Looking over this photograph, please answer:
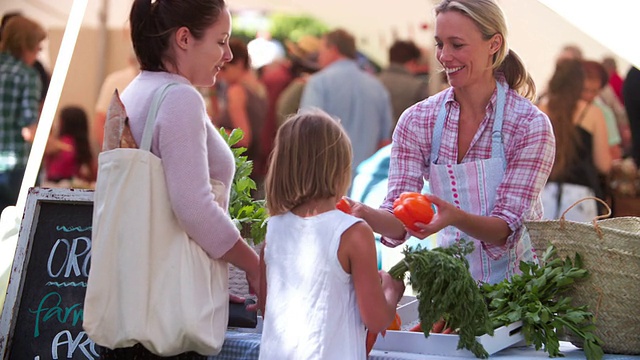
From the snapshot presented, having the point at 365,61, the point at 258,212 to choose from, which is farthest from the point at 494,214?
the point at 365,61

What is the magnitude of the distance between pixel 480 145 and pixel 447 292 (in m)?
0.75

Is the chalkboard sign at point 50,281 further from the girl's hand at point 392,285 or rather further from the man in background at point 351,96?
the man in background at point 351,96

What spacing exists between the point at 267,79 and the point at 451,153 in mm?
3913

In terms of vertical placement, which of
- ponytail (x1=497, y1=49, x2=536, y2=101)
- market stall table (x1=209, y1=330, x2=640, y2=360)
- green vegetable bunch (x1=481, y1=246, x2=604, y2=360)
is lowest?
market stall table (x1=209, y1=330, x2=640, y2=360)

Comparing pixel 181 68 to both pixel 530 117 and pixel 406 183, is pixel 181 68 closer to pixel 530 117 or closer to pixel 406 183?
pixel 406 183

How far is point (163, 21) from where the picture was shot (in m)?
2.21

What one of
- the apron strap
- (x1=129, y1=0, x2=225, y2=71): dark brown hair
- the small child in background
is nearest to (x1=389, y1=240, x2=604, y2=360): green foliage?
the apron strap

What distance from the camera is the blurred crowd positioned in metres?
5.74

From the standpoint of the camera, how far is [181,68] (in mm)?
2238

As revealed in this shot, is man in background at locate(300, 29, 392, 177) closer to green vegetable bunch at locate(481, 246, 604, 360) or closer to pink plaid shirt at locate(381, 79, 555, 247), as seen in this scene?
pink plaid shirt at locate(381, 79, 555, 247)

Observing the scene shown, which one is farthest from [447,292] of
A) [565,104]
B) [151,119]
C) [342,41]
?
[342,41]

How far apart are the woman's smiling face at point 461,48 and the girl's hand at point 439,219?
45cm

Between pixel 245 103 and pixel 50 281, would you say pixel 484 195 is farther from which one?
pixel 245 103

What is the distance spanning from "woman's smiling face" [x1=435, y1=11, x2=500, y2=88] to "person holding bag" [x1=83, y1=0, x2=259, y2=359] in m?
0.78
